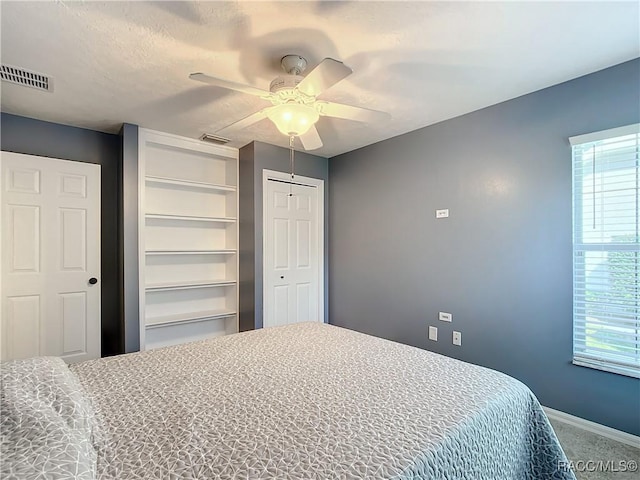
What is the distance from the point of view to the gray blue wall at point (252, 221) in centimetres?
346

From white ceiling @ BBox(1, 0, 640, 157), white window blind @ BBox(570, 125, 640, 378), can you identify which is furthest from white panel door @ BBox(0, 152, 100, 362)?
white window blind @ BBox(570, 125, 640, 378)

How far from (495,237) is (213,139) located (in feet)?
9.48

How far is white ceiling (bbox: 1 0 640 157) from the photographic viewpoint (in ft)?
5.05

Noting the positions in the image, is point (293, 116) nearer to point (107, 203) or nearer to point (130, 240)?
point (130, 240)

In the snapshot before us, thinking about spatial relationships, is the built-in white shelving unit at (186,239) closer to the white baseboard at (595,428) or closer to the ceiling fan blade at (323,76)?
the ceiling fan blade at (323,76)

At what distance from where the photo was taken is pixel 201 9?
1517 millimetres

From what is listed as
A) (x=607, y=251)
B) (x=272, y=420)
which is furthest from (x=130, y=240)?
(x=607, y=251)

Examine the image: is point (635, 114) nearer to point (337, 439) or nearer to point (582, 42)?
point (582, 42)

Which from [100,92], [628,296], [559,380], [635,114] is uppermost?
[100,92]

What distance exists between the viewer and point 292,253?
3793mm

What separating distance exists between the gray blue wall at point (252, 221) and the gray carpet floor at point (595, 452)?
267cm

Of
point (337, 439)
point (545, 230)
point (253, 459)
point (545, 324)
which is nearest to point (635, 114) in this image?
point (545, 230)

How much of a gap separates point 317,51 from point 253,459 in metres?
1.95

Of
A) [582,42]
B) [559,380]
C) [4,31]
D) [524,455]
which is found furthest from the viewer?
[559,380]
